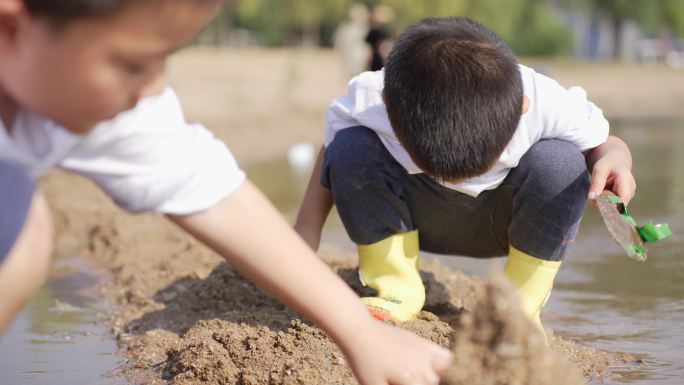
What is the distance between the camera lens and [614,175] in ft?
7.81

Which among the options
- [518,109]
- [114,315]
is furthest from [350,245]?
[518,109]

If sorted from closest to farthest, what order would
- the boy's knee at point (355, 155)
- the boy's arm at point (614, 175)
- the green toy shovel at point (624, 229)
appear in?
the green toy shovel at point (624, 229)
the boy's arm at point (614, 175)
the boy's knee at point (355, 155)

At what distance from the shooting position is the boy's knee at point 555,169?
246 cm

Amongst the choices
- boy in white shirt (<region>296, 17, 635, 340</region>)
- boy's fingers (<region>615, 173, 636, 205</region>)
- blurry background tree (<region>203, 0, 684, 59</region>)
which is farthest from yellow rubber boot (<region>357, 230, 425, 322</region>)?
blurry background tree (<region>203, 0, 684, 59</region>)

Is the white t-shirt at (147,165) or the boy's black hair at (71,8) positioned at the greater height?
the boy's black hair at (71,8)

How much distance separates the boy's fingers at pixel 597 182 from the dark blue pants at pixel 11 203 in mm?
1341

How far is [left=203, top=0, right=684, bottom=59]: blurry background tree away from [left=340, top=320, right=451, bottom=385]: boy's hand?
2216cm

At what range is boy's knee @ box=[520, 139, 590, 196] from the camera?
2.46m

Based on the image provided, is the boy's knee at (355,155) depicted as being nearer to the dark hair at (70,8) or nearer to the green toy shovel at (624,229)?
the green toy shovel at (624,229)

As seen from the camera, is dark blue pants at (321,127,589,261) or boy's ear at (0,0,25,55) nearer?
boy's ear at (0,0,25,55)

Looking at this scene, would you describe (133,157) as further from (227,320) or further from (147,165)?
(227,320)

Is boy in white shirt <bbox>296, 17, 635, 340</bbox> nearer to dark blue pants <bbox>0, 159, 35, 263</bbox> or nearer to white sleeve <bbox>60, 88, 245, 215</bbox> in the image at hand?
white sleeve <bbox>60, 88, 245, 215</bbox>

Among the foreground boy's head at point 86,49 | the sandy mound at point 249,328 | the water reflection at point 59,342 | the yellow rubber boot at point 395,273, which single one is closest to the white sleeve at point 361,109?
the yellow rubber boot at point 395,273

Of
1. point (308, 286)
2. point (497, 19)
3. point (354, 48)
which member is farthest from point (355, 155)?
point (497, 19)
